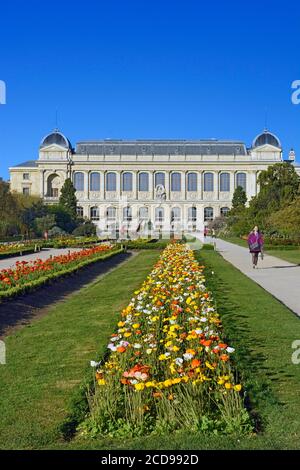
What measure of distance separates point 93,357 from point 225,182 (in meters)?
94.3

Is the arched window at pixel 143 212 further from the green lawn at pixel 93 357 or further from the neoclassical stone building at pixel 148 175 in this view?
the green lawn at pixel 93 357

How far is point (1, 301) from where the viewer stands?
1188 cm

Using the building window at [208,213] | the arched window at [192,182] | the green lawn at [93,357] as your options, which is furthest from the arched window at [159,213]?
the green lawn at [93,357]

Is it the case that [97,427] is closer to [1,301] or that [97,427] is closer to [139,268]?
[1,301]

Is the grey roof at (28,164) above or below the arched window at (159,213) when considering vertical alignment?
above

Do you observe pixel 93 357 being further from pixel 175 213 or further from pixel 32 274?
pixel 175 213

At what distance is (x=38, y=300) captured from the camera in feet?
42.1

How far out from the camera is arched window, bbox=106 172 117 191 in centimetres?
10006

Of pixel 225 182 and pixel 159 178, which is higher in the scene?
pixel 159 178

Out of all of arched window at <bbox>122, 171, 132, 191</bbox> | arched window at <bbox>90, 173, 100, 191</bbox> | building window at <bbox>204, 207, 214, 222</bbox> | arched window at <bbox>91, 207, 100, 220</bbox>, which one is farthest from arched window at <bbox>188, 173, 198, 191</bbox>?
arched window at <bbox>91, 207, 100, 220</bbox>

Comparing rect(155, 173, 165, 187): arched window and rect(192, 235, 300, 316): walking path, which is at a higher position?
rect(155, 173, 165, 187): arched window

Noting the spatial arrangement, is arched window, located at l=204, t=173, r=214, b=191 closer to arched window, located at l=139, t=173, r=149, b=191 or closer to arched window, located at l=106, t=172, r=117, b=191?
arched window, located at l=139, t=173, r=149, b=191

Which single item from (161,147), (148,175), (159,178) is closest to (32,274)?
(148,175)

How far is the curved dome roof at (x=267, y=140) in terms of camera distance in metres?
97.9
